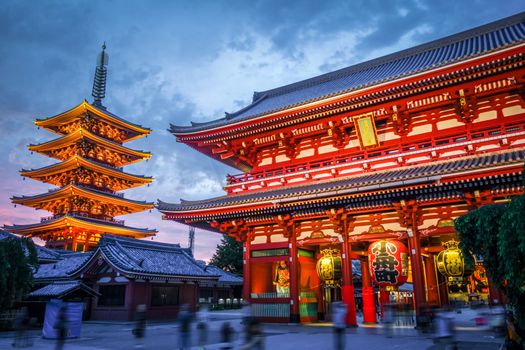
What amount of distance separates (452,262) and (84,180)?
136 ft

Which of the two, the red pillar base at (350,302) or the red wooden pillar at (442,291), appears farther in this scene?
the red wooden pillar at (442,291)

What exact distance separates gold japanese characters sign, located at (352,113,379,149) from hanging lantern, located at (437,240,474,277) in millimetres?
5582

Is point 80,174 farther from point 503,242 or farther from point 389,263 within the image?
point 503,242

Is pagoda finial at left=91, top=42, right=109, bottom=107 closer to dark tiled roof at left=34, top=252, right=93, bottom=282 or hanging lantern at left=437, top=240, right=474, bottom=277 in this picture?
dark tiled roof at left=34, top=252, right=93, bottom=282

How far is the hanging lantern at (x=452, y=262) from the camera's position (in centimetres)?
1472

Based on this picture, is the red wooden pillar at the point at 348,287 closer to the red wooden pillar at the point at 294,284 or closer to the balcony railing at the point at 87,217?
the red wooden pillar at the point at 294,284

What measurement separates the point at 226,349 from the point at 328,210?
8.57m

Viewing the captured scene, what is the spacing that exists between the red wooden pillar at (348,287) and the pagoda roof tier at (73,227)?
33.2 m

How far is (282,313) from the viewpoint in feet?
62.3

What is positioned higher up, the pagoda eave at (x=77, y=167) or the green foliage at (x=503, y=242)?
the pagoda eave at (x=77, y=167)

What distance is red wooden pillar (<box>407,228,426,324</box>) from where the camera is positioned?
1529 centimetres

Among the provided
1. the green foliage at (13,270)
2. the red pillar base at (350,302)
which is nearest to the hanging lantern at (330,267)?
the red pillar base at (350,302)

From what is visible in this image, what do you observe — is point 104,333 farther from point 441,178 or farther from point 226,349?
point 441,178

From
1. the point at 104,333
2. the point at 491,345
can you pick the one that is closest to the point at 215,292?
the point at 104,333
